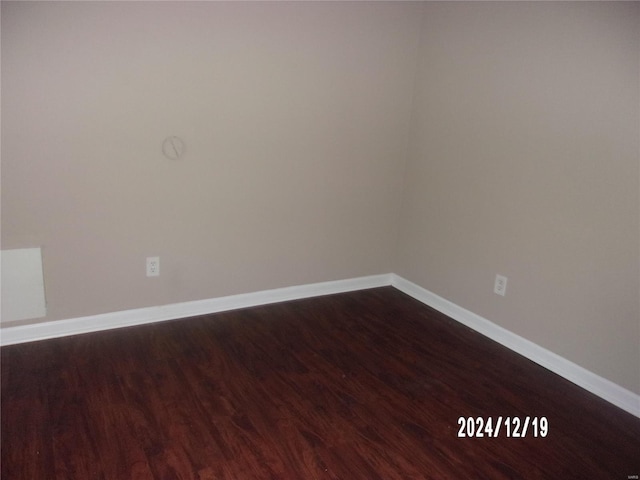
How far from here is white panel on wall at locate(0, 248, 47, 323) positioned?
7.97 feet

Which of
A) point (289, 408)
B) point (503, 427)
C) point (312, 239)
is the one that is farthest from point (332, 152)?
point (503, 427)

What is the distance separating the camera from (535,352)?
2727mm

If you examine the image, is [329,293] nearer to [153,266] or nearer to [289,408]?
[153,266]

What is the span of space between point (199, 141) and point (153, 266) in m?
0.74

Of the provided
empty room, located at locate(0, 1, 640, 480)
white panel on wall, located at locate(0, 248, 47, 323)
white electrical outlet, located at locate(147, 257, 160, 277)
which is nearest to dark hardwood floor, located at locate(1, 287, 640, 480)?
empty room, located at locate(0, 1, 640, 480)

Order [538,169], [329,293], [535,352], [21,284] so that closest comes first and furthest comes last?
[21,284], [538,169], [535,352], [329,293]

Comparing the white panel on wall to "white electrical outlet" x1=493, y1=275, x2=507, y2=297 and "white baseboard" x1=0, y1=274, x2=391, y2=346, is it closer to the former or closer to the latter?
"white baseboard" x1=0, y1=274, x2=391, y2=346

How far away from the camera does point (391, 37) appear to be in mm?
3195

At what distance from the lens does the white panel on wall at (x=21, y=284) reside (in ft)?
7.97

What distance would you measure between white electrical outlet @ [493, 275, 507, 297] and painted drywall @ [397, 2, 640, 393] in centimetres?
3

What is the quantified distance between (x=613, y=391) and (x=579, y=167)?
107 cm

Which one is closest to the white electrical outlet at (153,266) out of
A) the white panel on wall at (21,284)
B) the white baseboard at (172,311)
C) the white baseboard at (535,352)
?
the white baseboard at (172,311)

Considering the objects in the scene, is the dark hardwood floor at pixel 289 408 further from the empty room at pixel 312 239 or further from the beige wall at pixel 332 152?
the beige wall at pixel 332 152

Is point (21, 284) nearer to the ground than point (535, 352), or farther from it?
farther from it
